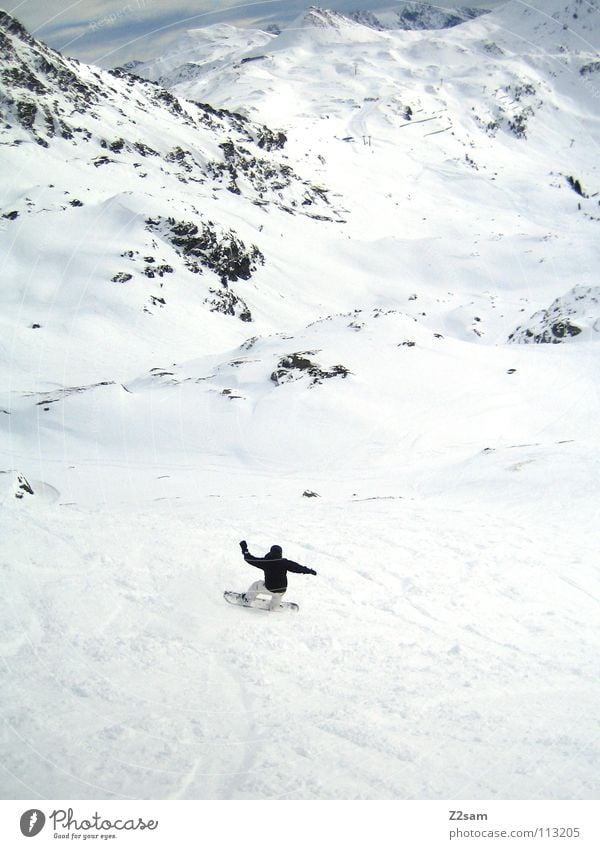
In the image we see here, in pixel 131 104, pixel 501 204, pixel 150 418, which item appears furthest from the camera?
pixel 501 204

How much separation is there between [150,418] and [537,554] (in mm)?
21010

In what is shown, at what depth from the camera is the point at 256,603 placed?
33.0ft

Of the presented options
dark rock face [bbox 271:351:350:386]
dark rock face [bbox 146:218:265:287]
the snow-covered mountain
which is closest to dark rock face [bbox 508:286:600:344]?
the snow-covered mountain

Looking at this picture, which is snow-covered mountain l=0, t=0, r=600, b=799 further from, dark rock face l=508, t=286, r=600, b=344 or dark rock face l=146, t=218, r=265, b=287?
dark rock face l=508, t=286, r=600, b=344

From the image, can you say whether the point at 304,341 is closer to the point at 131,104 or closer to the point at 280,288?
the point at 280,288

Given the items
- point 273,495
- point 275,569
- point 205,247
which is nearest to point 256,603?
point 275,569

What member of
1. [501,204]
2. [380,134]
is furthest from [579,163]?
[501,204]

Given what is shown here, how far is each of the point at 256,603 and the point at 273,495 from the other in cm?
1137

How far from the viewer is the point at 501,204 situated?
409 ft

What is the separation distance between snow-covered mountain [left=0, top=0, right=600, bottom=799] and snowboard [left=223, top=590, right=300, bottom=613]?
242mm

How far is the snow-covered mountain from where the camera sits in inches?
270

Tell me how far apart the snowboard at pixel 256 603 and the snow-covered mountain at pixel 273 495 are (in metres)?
0.24

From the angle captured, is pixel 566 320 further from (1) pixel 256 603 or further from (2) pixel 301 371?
(1) pixel 256 603
